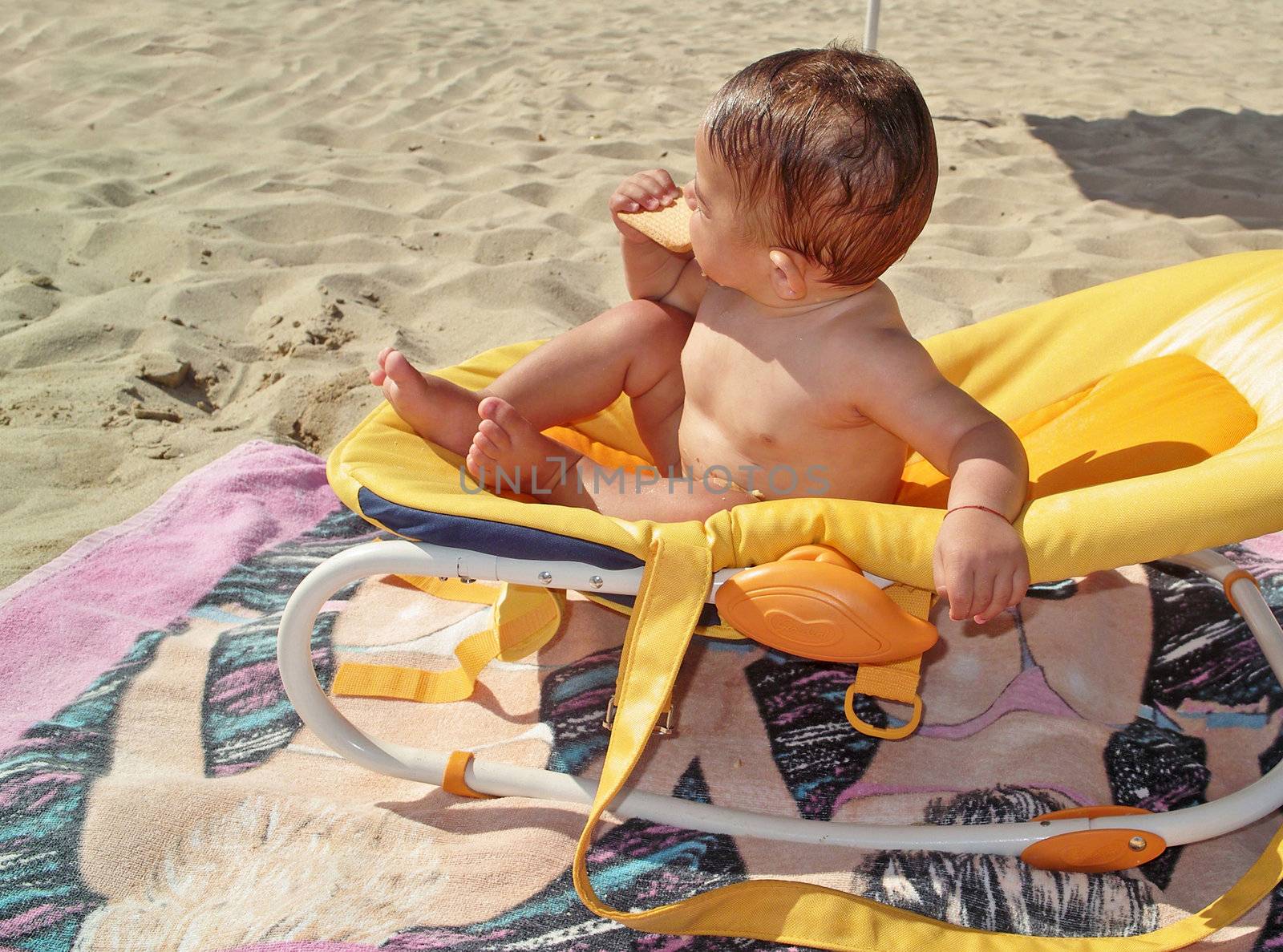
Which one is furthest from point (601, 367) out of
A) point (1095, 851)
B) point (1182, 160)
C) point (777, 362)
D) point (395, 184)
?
point (1182, 160)

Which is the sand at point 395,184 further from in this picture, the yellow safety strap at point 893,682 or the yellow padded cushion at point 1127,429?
the yellow safety strap at point 893,682

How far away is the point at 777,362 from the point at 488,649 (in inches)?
22.4

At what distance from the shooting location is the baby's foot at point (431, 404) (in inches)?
58.6

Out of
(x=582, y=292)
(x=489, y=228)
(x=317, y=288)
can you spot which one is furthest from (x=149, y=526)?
(x=489, y=228)

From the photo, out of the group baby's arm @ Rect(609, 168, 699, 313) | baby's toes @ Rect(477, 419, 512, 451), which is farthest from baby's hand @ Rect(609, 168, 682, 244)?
baby's toes @ Rect(477, 419, 512, 451)

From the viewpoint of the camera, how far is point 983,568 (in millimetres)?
1129

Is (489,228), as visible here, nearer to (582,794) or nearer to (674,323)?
(674,323)

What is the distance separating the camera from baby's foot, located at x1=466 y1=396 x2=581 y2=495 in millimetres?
1434

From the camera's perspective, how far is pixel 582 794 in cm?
131

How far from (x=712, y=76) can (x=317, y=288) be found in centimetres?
256

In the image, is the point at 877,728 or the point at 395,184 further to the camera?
the point at 395,184

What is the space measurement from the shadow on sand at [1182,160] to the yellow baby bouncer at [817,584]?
6.84ft

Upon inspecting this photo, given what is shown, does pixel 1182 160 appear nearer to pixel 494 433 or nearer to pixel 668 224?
pixel 668 224

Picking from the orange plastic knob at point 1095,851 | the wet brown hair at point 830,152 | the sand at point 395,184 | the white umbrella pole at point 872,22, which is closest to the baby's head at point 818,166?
the wet brown hair at point 830,152
